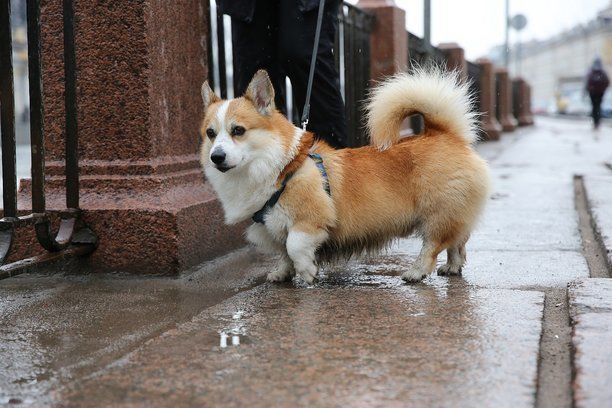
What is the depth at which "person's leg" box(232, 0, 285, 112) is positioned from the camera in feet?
12.9

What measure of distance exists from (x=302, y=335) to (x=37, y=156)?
1357mm

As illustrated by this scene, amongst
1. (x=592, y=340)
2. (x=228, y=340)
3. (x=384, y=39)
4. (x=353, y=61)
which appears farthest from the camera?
(x=384, y=39)

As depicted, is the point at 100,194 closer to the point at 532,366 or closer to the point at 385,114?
the point at 385,114

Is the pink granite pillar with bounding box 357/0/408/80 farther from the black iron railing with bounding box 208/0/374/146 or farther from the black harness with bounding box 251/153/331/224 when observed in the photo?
the black harness with bounding box 251/153/331/224

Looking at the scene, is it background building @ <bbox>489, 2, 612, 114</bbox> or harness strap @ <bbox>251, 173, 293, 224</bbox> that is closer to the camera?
harness strap @ <bbox>251, 173, 293, 224</bbox>

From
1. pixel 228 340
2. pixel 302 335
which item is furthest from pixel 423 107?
pixel 228 340

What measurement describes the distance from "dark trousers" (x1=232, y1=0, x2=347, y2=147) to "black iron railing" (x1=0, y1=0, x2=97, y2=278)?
957mm

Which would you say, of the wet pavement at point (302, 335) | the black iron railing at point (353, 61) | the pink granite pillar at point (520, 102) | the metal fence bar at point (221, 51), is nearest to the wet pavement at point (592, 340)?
the wet pavement at point (302, 335)

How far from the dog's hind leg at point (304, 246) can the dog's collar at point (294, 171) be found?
5.6 inches

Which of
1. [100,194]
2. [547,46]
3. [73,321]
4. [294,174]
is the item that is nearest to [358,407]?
[73,321]

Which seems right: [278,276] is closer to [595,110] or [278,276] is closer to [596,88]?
[595,110]

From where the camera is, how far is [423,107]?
3.46 meters

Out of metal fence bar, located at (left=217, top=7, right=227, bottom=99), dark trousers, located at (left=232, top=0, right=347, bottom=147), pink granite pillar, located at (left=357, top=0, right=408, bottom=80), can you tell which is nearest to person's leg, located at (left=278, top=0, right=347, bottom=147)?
dark trousers, located at (left=232, top=0, right=347, bottom=147)

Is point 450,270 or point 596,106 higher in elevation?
point 596,106
